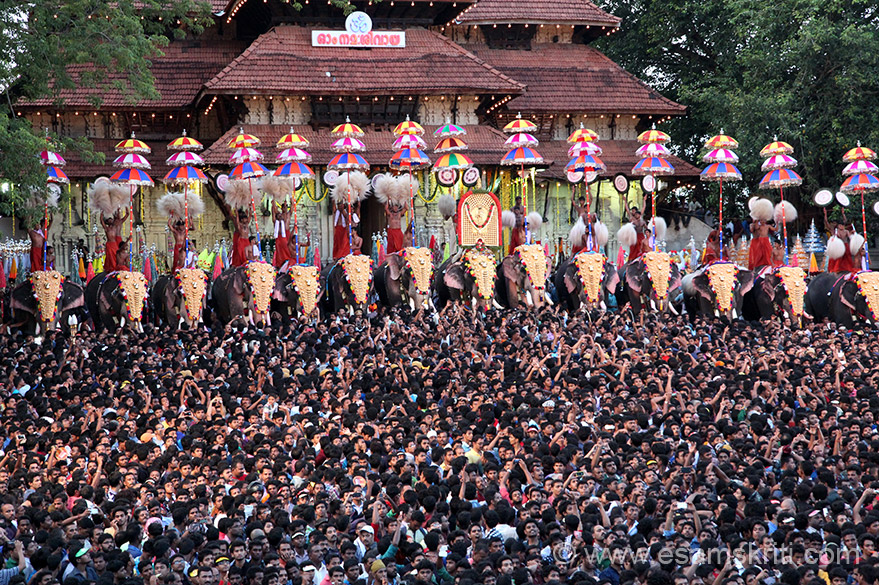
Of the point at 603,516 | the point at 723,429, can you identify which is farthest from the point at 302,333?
the point at 603,516

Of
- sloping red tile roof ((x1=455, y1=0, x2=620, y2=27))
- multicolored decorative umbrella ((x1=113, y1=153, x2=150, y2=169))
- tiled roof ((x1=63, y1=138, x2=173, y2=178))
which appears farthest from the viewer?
sloping red tile roof ((x1=455, y1=0, x2=620, y2=27))

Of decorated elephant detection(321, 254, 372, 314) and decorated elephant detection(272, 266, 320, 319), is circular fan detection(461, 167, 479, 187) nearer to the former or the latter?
decorated elephant detection(321, 254, 372, 314)

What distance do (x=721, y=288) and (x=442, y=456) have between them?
10789 millimetres

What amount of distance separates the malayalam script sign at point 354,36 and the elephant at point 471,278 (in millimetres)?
11211

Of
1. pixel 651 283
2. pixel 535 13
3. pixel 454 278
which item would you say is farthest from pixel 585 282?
pixel 535 13

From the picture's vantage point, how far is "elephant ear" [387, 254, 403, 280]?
22406mm

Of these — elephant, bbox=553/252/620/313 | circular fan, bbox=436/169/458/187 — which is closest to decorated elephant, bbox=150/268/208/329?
circular fan, bbox=436/169/458/187

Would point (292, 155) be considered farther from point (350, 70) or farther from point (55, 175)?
point (350, 70)

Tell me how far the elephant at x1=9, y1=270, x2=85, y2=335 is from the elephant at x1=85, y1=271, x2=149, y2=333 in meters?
0.47

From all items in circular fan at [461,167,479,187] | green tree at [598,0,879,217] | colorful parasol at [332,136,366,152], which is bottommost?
circular fan at [461,167,479,187]

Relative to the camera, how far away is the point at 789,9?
33.0 meters

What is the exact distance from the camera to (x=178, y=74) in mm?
33844

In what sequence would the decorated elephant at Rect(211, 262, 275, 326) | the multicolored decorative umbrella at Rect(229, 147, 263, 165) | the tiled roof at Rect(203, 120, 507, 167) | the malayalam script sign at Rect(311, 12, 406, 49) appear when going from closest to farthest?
1. the decorated elephant at Rect(211, 262, 275, 326)
2. the multicolored decorative umbrella at Rect(229, 147, 263, 165)
3. the tiled roof at Rect(203, 120, 507, 167)
4. the malayalam script sign at Rect(311, 12, 406, 49)

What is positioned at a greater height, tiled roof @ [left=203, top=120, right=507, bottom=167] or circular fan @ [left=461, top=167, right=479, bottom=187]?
tiled roof @ [left=203, top=120, right=507, bottom=167]
